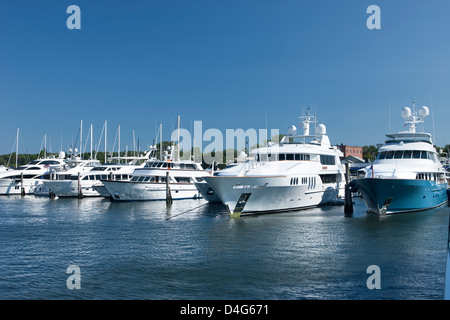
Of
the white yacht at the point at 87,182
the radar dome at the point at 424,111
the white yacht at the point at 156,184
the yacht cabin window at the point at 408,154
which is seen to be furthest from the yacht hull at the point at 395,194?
the white yacht at the point at 87,182

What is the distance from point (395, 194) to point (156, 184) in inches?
Answer: 1047

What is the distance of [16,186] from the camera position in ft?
206

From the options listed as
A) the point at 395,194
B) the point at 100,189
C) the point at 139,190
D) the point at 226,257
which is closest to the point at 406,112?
the point at 395,194

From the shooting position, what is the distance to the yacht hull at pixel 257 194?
99.1ft

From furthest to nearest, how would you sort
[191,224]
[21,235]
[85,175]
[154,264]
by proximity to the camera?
[85,175] → [191,224] → [21,235] → [154,264]

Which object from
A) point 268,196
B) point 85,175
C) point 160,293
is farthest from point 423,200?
point 85,175

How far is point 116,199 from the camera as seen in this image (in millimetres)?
48219

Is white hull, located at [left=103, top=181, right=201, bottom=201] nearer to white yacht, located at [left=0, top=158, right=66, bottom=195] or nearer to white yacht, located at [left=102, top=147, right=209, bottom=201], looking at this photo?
white yacht, located at [left=102, top=147, right=209, bottom=201]

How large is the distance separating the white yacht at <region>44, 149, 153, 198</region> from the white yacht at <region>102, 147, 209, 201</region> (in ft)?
22.5

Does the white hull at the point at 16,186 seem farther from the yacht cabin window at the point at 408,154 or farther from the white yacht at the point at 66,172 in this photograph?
the yacht cabin window at the point at 408,154

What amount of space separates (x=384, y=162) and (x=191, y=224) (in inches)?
707

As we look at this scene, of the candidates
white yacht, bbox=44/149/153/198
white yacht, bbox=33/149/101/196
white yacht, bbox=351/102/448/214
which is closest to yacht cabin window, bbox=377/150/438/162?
white yacht, bbox=351/102/448/214

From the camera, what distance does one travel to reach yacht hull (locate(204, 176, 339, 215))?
99.1ft
